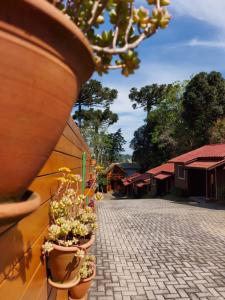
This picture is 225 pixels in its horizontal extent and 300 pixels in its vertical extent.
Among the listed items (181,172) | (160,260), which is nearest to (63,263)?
(160,260)

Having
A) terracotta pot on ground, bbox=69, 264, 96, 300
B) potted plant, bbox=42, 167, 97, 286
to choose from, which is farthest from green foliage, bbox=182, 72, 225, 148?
potted plant, bbox=42, 167, 97, 286

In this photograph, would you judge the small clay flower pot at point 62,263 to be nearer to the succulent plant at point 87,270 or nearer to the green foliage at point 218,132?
the succulent plant at point 87,270

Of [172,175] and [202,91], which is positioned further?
[202,91]

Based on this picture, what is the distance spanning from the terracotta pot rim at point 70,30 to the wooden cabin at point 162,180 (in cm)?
3069

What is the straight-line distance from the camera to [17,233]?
1.60 metres

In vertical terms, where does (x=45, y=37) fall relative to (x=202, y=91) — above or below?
below

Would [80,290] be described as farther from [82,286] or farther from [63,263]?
[63,263]

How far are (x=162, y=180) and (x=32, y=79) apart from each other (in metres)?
35.1

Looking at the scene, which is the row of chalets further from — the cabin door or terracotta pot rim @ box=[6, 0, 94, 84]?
terracotta pot rim @ box=[6, 0, 94, 84]

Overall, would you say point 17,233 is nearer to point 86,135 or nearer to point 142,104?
point 86,135

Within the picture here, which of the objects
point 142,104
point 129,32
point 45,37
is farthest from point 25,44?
point 142,104

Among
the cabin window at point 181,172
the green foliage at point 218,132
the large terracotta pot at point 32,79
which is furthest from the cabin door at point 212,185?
the large terracotta pot at point 32,79

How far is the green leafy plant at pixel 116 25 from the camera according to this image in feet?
3.11

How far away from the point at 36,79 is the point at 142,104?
57609 mm
